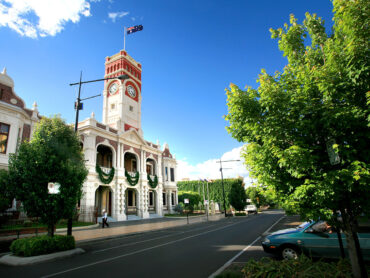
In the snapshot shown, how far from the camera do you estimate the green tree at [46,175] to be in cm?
966

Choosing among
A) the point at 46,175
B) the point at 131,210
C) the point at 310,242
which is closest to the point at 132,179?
the point at 131,210

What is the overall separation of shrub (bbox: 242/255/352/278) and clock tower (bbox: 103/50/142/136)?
30554mm

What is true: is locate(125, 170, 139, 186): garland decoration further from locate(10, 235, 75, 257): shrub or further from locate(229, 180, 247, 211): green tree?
locate(10, 235, 75, 257): shrub

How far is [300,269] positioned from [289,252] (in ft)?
8.47

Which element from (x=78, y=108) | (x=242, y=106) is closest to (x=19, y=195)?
(x=78, y=108)

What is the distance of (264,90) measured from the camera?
4.77 m

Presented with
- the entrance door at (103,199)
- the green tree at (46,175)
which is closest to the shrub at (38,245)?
the green tree at (46,175)

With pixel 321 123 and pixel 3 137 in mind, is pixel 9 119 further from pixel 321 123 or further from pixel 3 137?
pixel 321 123

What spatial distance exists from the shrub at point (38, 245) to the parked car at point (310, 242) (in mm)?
8410

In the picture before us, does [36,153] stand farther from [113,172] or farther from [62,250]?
[113,172]

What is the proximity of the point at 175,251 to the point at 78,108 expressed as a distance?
9037mm

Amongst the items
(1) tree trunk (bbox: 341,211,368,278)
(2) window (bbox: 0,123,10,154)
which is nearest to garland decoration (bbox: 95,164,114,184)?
(2) window (bbox: 0,123,10,154)

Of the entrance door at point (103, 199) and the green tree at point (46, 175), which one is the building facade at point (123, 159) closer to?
the entrance door at point (103, 199)

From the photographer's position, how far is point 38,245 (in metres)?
8.83
